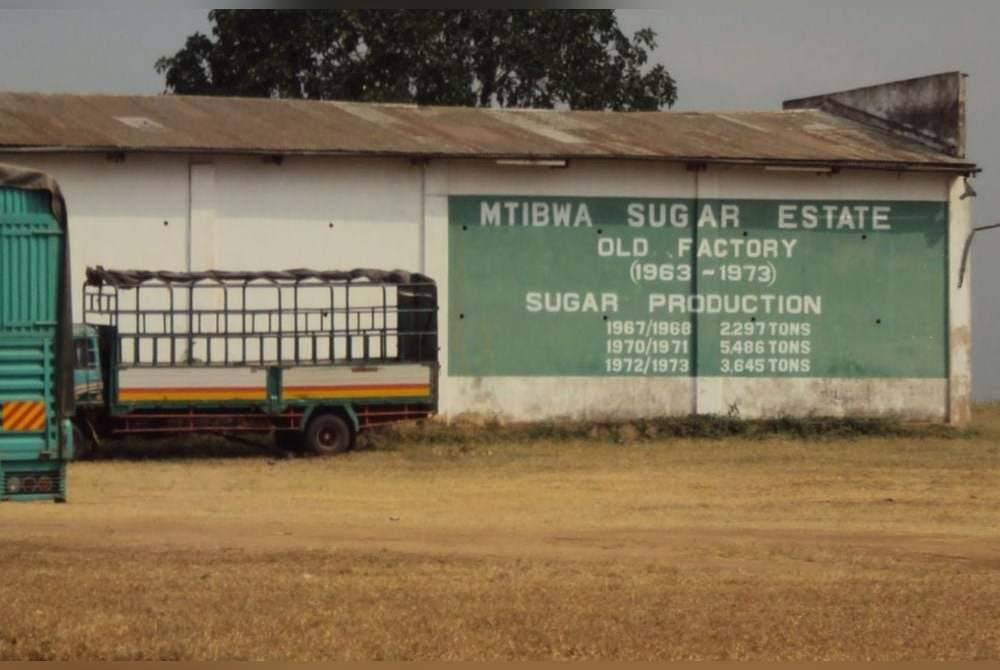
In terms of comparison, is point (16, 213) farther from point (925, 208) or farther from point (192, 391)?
point (925, 208)

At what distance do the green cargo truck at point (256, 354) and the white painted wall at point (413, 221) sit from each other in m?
0.81

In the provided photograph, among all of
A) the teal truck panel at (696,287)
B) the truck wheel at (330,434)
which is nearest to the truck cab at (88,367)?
the truck wheel at (330,434)

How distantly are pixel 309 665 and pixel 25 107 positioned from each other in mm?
22851

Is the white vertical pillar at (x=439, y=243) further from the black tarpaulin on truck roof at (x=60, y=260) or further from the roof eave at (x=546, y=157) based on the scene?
the black tarpaulin on truck roof at (x=60, y=260)

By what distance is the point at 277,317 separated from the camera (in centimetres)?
2892

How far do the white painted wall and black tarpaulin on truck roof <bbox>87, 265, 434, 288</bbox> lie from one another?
40.9 inches

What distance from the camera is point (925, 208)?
3266cm

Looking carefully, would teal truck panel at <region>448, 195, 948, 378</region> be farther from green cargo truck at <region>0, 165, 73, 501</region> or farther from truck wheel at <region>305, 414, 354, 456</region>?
green cargo truck at <region>0, 165, 73, 501</region>

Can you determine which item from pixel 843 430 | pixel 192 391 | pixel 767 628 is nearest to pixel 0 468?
pixel 767 628

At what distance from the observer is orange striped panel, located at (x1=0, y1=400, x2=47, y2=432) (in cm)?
1383

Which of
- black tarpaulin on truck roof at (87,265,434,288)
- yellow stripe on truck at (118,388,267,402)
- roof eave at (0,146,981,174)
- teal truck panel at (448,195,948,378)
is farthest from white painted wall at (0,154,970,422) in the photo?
yellow stripe on truck at (118,388,267,402)

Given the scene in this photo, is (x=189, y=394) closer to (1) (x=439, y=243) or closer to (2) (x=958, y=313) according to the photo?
(1) (x=439, y=243)

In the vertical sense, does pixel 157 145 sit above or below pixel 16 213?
above

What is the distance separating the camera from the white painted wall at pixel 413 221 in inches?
1145
